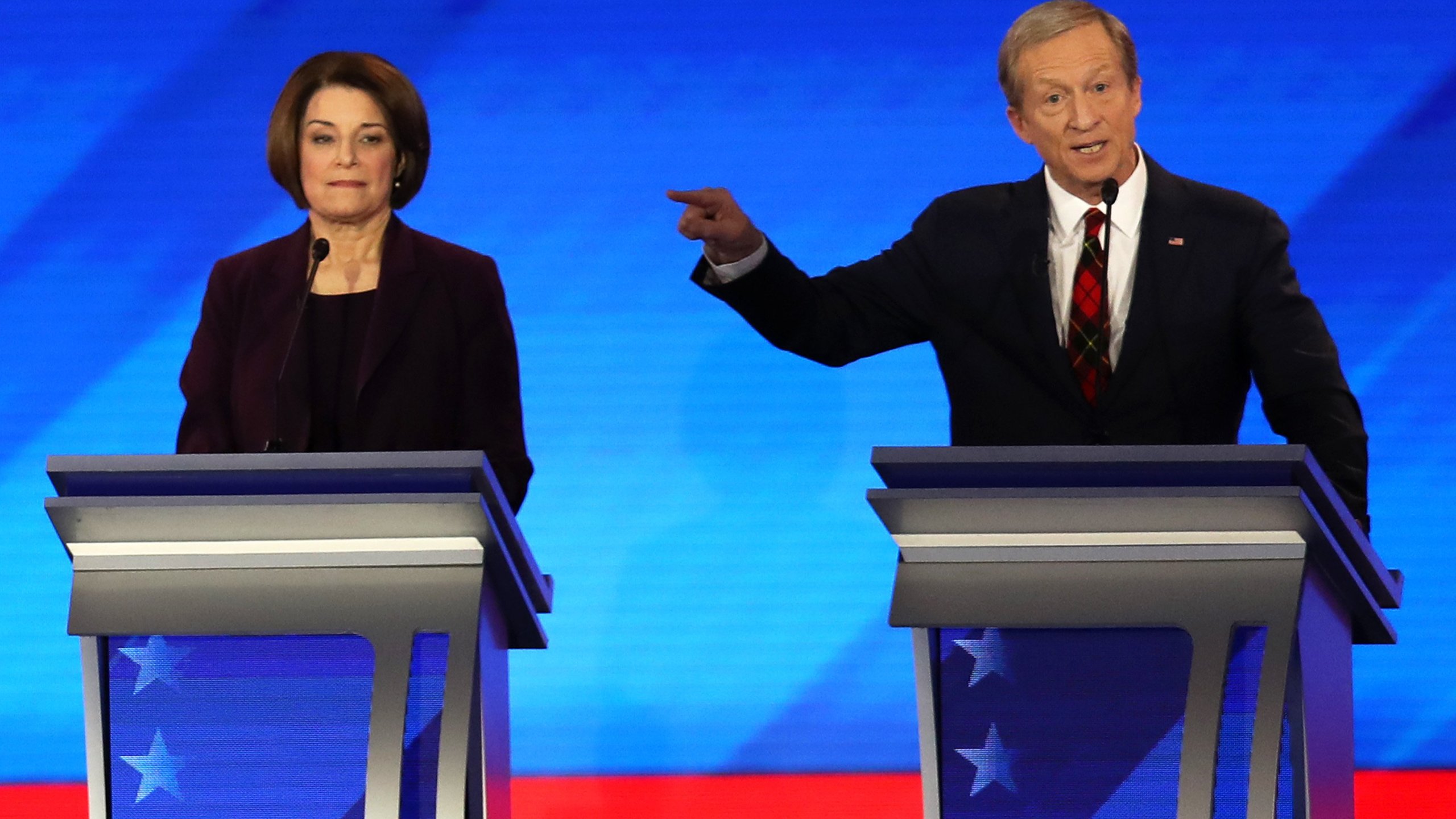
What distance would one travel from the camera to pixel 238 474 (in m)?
2.05

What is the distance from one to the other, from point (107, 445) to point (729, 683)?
1.49m

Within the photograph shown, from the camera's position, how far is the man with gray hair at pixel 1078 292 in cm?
254

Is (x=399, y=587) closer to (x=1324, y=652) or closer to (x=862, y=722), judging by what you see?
(x=1324, y=652)

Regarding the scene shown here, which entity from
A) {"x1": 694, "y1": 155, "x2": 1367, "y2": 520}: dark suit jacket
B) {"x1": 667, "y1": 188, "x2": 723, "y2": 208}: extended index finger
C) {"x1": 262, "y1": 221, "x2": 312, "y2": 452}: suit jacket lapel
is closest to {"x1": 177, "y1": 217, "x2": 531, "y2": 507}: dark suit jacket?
{"x1": 262, "y1": 221, "x2": 312, "y2": 452}: suit jacket lapel

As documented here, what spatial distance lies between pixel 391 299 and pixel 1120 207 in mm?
1021

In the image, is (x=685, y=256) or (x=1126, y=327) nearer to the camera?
(x=1126, y=327)

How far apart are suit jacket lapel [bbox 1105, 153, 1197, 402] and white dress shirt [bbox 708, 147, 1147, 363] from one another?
0.01 m

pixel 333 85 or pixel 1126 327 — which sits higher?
pixel 333 85

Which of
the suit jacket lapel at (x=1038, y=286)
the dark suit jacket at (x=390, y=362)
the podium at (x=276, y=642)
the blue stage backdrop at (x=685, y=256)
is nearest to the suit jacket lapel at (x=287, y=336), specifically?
the dark suit jacket at (x=390, y=362)

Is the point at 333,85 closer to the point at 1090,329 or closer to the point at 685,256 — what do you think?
the point at 1090,329

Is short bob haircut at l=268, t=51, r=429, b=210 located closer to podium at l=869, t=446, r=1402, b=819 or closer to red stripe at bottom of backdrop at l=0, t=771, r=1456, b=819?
podium at l=869, t=446, r=1402, b=819

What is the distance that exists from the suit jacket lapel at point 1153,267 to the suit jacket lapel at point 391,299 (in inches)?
38.6

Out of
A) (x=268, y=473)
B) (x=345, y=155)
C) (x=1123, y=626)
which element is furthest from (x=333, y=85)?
(x=1123, y=626)

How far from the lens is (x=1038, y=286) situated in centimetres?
261
